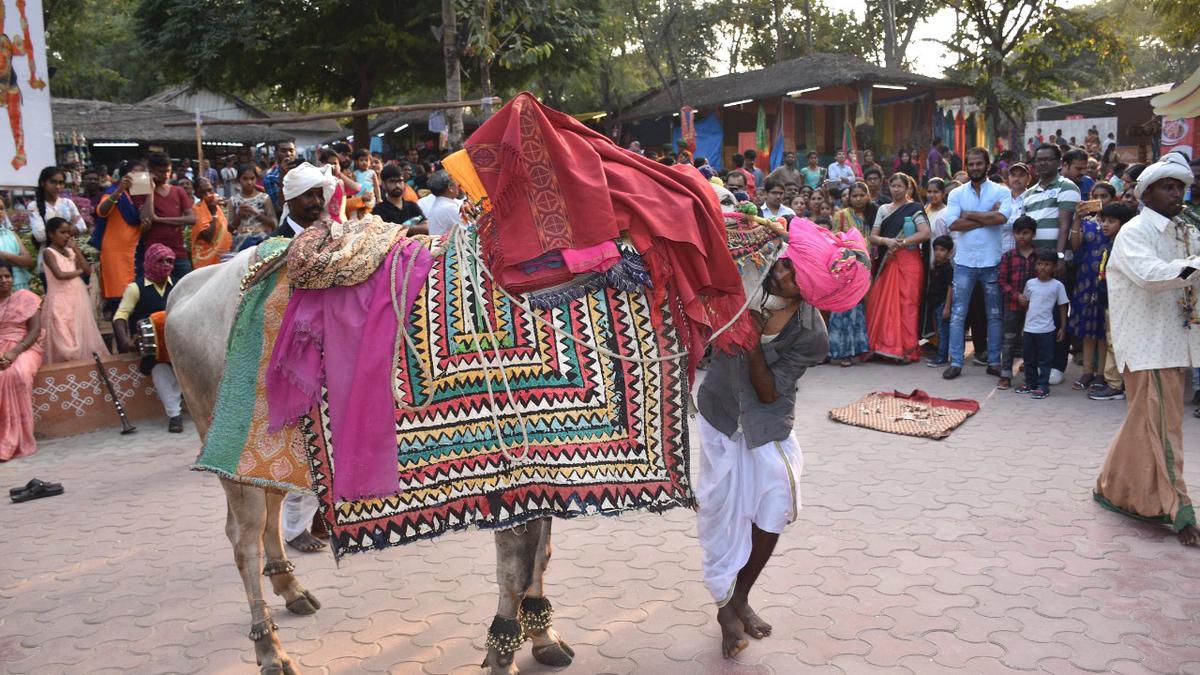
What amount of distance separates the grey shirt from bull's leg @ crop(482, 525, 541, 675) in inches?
36.4

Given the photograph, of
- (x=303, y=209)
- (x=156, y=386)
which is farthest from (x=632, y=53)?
(x=303, y=209)

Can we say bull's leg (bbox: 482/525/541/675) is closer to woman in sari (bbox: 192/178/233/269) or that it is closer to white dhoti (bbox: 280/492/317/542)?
white dhoti (bbox: 280/492/317/542)

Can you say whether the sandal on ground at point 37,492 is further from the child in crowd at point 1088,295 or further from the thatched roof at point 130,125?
the thatched roof at point 130,125

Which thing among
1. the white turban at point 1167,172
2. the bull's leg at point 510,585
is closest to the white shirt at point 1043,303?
the white turban at point 1167,172

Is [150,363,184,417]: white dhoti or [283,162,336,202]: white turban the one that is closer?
[283,162,336,202]: white turban

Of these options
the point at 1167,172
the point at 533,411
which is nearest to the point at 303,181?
the point at 533,411

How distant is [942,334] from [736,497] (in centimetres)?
630

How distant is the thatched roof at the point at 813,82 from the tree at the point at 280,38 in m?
7.27

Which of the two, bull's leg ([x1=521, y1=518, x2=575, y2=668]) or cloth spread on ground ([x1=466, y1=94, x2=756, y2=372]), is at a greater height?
cloth spread on ground ([x1=466, y1=94, x2=756, y2=372])

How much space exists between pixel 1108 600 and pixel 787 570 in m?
1.41

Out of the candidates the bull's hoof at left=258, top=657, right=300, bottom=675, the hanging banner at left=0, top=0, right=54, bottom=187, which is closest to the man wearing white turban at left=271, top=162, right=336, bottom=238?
the bull's hoof at left=258, top=657, right=300, bottom=675

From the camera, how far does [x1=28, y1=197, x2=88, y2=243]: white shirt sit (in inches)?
349

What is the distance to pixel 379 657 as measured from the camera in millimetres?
3691

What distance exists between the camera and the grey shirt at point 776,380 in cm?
351
